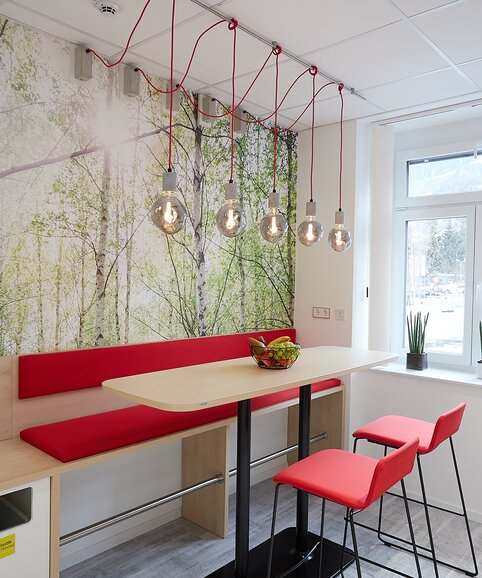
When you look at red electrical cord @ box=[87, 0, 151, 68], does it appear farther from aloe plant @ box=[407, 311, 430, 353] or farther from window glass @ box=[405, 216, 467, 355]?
aloe plant @ box=[407, 311, 430, 353]

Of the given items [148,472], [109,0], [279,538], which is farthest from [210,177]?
[279,538]

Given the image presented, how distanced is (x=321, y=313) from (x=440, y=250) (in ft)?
3.42

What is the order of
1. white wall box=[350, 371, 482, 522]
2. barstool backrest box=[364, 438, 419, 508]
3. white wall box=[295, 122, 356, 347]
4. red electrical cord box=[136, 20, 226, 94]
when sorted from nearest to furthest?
barstool backrest box=[364, 438, 419, 508] → red electrical cord box=[136, 20, 226, 94] → white wall box=[350, 371, 482, 522] → white wall box=[295, 122, 356, 347]

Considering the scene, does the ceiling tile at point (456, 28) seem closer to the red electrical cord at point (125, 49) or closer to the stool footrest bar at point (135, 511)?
the red electrical cord at point (125, 49)

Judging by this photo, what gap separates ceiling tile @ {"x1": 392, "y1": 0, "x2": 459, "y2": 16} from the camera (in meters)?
2.20

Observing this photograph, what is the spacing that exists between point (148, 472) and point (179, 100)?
2.35 metres

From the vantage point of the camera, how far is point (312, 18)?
2.36 meters

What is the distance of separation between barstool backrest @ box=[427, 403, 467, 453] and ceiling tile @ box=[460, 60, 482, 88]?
1.90 metres

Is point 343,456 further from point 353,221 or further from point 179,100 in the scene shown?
point 179,100

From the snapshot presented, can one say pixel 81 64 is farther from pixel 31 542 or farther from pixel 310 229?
pixel 31 542

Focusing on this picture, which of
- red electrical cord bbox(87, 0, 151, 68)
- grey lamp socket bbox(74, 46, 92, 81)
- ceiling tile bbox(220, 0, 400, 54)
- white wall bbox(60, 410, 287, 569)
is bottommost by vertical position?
white wall bbox(60, 410, 287, 569)

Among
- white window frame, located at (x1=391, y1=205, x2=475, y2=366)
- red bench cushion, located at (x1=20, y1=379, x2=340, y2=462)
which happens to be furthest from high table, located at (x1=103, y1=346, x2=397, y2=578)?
white window frame, located at (x1=391, y1=205, x2=475, y2=366)

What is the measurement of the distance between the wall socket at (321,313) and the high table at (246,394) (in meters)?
0.85

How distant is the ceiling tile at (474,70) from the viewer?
9.31 ft
